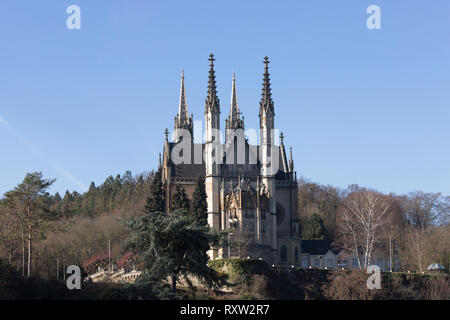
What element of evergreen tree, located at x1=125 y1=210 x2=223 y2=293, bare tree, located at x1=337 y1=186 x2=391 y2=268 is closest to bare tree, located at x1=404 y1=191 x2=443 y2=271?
bare tree, located at x1=337 y1=186 x2=391 y2=268

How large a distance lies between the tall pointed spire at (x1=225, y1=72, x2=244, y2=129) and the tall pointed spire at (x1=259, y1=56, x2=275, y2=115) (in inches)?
215

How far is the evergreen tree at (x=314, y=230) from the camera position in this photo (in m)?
105

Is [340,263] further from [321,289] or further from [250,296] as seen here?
[250,296]

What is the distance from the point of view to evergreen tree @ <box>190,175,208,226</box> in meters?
76.1

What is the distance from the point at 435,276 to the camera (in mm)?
75750

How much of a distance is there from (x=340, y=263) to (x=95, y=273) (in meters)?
36.3

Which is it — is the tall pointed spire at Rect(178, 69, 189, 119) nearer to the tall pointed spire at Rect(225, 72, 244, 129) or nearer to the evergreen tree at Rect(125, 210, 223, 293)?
the tall pointed spire at Rect(225, 72, 244, 129)

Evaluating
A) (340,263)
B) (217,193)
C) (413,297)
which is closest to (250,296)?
(413,297)

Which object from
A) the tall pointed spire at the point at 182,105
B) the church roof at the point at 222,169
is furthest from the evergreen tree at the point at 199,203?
the tall pointed spire at the point at 182,105

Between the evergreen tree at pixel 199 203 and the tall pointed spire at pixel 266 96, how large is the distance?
11455 millimetres

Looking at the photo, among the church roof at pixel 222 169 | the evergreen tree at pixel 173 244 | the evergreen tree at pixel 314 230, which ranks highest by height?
the church roof at pixel 222 169

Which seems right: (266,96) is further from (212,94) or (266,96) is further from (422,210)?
(422,210)

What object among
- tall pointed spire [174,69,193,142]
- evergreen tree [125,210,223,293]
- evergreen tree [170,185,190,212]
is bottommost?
evergreen tree [125,210,223,293]

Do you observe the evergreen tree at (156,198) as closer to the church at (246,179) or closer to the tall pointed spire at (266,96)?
the church at (246,179)
